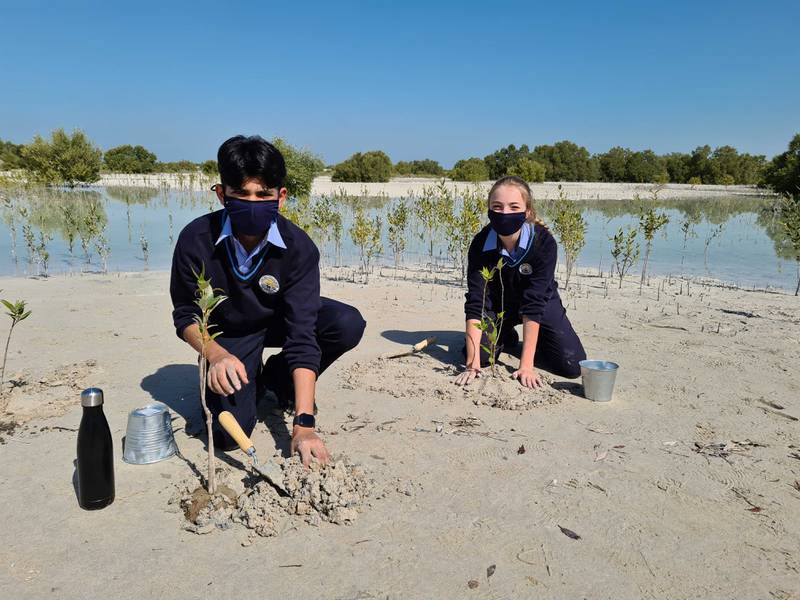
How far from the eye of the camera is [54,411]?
11.9ft

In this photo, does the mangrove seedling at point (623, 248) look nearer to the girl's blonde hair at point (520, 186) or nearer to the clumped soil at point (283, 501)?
the girl's blonde hair at point (520, 186)

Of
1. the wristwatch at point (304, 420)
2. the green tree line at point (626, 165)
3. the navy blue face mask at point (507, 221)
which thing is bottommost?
the wristwatch at point (304, 420)

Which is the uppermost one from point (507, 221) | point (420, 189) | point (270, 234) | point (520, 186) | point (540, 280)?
point (420, 189)

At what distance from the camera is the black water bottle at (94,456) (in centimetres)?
248

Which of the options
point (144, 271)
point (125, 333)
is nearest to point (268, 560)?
point (125, 333)

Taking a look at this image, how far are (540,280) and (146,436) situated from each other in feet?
9.73

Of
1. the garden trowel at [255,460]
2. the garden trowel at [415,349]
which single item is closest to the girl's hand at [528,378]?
the garden trowel at [415,349]

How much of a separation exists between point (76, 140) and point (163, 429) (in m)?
35.8

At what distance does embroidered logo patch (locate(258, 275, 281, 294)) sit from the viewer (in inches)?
124

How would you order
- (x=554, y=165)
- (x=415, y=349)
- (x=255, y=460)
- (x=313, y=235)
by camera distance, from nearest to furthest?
(x=255, y=460) < (x=415, y=349) < (x=313, y=235) < (x=554, y=165)

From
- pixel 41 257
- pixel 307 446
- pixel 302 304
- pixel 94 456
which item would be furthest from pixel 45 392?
pixel 41 257

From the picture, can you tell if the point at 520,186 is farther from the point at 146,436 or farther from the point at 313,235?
the point at 313,235

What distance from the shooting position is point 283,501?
2570 mm

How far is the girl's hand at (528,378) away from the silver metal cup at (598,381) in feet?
1.08
